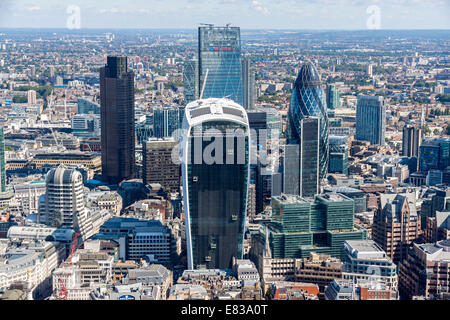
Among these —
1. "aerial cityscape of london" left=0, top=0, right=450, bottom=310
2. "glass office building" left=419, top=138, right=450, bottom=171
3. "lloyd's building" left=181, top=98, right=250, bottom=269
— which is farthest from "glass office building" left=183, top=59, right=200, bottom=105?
"lloyd's building" left=181, top=98, right=250, bottom=269

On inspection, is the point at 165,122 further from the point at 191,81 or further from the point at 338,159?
→ the point at 338,159

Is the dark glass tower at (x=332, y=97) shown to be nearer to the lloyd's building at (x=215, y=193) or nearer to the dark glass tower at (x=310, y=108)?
the dark glass tower at (x=310, y=108)

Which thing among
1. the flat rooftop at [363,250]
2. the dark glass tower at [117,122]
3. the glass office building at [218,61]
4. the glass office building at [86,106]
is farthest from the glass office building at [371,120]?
the flat rooftop at [363,250]

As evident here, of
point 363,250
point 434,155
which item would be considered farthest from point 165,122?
point 363,250

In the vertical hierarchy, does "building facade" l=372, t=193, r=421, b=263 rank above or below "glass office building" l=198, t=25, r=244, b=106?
below

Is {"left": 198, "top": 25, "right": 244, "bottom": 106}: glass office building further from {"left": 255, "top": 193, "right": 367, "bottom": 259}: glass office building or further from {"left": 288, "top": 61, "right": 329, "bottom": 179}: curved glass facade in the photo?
{"left": 255, "top": 193, "right": 367, "bottom": 259}: glass office building
